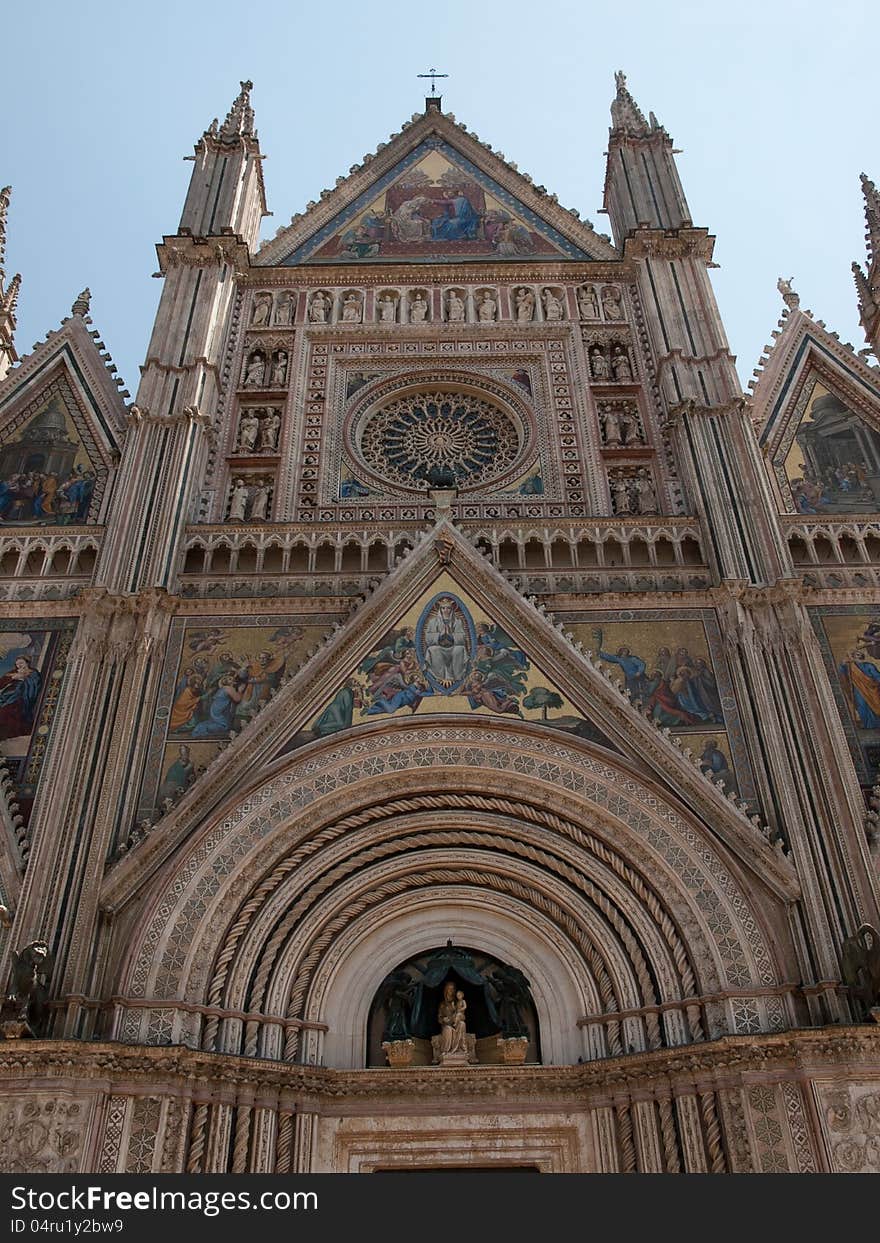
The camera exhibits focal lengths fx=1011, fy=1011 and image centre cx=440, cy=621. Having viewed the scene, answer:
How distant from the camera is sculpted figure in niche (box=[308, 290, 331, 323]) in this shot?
58.1 ft

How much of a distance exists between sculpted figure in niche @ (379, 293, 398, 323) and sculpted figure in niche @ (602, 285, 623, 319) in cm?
372

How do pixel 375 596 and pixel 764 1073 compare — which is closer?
pixel 764 1073

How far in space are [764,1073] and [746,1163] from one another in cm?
77

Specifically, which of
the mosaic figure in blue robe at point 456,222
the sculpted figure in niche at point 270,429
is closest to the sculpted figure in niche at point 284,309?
the sculpted figure in niche at point 270,429

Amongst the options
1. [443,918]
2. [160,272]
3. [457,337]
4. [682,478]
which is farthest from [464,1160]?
[160,272]

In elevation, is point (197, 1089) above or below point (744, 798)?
below

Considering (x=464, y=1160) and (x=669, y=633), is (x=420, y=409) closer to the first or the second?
(x=669, y=633)

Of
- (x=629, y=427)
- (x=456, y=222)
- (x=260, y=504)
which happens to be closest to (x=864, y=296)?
(x=629, y=427)

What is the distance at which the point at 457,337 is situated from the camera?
17344 millimetres

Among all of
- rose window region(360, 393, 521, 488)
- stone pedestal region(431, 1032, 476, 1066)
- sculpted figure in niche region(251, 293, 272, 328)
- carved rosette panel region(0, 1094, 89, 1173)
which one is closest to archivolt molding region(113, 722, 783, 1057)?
carved rosette panel region(0, 1094, 89, 1173)

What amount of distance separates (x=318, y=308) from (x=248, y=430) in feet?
10.9

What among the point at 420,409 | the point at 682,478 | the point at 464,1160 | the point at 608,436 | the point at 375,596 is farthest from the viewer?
the point at 420,409

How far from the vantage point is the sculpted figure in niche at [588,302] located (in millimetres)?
17766

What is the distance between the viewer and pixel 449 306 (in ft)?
59.0
